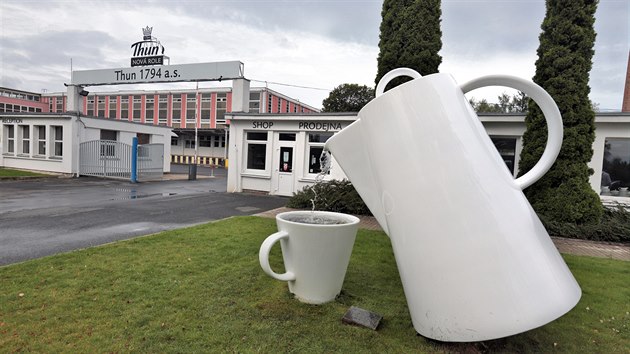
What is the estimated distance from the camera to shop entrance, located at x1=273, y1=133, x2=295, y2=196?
41.2 ft

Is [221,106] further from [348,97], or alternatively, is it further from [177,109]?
[348,97]

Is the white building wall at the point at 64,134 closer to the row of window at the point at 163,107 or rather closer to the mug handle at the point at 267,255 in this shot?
the mug handle at the point at 267,255

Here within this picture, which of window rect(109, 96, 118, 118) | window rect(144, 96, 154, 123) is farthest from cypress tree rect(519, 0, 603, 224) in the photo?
window rect(109, 96, 118, 118)

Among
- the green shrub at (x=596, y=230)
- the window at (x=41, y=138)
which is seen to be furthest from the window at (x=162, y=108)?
the green shrub at (x=596, y=230)

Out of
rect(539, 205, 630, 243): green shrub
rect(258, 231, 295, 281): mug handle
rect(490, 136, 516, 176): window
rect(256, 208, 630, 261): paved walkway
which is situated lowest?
rect(256, 208, 630, 261): paved walkway

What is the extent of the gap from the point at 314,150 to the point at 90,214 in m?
6.85

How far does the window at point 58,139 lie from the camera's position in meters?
18.0

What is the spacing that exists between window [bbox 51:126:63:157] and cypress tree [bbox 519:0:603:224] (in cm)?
2052

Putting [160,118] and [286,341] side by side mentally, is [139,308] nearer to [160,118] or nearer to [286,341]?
[286,341]

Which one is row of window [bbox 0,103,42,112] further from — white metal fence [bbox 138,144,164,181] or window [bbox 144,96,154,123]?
white metal fence [bbox 138,144,164,181]

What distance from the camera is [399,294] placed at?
3471 mm

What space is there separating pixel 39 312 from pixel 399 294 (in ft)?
10.00

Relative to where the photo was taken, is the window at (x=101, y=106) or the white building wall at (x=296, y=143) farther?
the window at (x=101, y=106)

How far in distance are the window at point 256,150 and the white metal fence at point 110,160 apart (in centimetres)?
704
